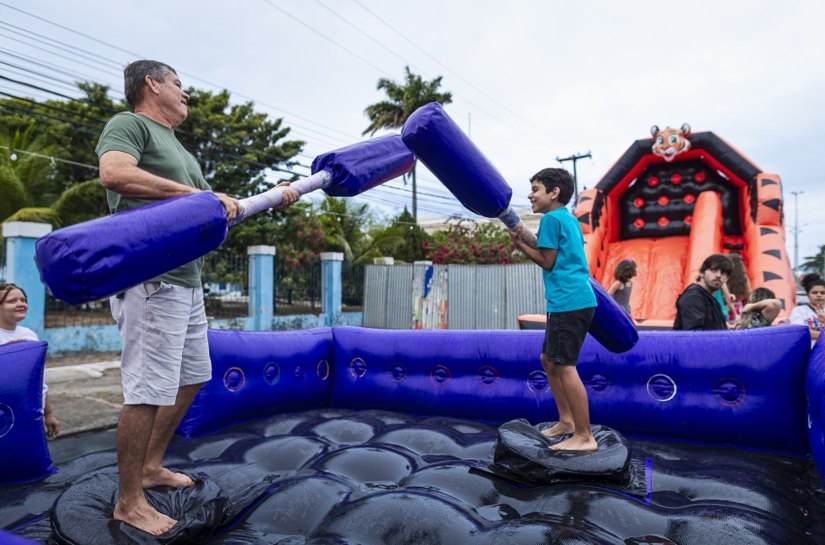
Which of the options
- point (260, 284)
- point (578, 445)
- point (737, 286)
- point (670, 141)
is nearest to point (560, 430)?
point (578, 445)

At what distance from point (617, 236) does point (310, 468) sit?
750 centimetres

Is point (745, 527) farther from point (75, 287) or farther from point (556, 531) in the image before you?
point (75, 287)

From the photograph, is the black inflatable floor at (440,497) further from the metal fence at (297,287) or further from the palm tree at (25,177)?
the palm tree at (25,177)

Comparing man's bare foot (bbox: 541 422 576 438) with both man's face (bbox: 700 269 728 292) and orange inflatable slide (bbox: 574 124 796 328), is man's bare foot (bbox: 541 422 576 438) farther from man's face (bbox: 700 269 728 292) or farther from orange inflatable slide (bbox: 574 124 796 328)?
orange inflatable slide (bbox: 574 124 796 328)

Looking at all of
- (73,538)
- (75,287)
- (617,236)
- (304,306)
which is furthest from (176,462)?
(304,306)

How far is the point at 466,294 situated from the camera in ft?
36.9

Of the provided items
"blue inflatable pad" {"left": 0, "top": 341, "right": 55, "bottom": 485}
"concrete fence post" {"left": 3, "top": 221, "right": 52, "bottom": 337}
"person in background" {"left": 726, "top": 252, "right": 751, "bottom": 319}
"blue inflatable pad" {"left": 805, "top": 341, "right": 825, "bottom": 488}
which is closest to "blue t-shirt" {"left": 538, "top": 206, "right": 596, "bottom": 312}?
"blue inflatable pad" {"left": 805, "top": 341, "right": 825, "bottom": 488}

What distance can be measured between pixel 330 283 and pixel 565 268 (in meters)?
9.63

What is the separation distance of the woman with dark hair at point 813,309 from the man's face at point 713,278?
0.68 m

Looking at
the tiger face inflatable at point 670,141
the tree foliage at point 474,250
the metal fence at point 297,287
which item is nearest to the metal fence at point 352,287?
the metal fence at point 297,287

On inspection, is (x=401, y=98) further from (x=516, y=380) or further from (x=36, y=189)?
(x=516, y=380)

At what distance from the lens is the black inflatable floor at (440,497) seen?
1517mm

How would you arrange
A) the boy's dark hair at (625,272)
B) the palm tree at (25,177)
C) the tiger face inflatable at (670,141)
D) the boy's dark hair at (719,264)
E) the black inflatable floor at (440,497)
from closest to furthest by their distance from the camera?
the black inflatable floor at (440,497) → the boy's dark hair at (719,264) → the boy's dark hair at (625,272) → the tiger face inflatable at (670,141) → the palm tree at (25,177)

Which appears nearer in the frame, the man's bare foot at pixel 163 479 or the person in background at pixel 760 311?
the man's bare foot at pixel 163 479
